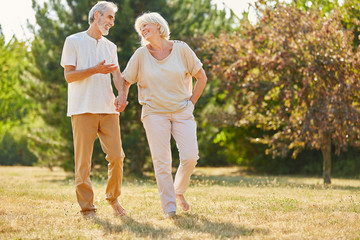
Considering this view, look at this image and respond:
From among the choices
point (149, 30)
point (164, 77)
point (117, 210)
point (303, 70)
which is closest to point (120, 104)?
point (164, 77)

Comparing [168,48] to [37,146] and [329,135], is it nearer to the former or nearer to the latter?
[329,135]

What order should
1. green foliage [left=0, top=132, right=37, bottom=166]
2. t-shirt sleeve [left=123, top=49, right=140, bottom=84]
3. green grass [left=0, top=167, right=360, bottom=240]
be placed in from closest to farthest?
green grass [left=0, top=167, right=360, bottom=240], t-shirt sleeve [left=123, top=49, right=140, bottom=84], green foliage [left=0, top=132, right=37, bottom=166]

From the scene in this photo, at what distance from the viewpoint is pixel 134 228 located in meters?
4.36

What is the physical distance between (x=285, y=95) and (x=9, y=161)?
13060mm

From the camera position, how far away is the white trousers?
4867 mm

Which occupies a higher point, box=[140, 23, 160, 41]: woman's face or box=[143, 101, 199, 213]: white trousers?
box=[140, 23, 160, 41]: woman's face

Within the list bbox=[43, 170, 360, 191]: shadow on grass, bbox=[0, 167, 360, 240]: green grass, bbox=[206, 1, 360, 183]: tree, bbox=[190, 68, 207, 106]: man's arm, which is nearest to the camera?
bbox=[0, 167, 360, 240]: green grass

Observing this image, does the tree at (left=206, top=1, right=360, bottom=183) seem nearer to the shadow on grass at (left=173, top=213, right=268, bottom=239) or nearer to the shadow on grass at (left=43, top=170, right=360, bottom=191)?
the shadow on grass at (left=43, top=170, right=360, bottom=191)

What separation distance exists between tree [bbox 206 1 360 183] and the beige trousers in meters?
5.60

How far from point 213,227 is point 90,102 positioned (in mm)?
1678

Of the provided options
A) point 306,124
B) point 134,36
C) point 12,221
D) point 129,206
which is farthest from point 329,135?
point 12,221

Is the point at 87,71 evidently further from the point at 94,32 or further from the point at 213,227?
the point at 213,227

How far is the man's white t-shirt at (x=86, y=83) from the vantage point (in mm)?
4922

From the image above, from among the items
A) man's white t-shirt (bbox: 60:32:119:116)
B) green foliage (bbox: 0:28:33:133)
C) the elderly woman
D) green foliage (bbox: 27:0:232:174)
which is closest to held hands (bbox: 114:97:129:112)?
the elderly woman
